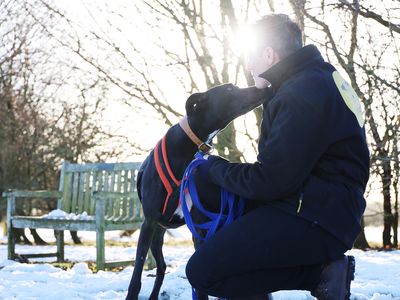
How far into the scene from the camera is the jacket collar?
7.02 ft

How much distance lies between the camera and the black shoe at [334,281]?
211 cm

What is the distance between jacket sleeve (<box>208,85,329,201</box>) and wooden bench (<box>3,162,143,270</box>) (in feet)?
12.8

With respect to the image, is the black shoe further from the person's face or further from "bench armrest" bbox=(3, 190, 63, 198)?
"bench armrest" bbox=(3, 190, 63, 198)

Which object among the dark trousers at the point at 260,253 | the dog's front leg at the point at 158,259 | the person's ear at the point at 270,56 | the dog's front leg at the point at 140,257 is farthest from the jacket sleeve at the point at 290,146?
the dog's front leg at the point at 158,259

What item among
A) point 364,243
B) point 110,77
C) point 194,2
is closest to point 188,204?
point 110,77

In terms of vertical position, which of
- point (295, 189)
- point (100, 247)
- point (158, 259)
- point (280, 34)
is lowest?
point (100, 247)

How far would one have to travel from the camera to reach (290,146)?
1974 mm

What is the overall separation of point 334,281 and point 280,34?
3.26ft

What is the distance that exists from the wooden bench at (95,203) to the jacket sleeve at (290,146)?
3.92 metres

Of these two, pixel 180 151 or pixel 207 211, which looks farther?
pixel 180 151

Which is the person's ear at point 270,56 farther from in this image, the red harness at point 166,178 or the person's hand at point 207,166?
the red harness at point 166,178

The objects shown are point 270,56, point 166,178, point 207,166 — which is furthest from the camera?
point 166,178

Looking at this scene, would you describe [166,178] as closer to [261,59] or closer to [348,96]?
[261,59]

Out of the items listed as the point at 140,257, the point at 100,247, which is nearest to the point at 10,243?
the point at 100,247
